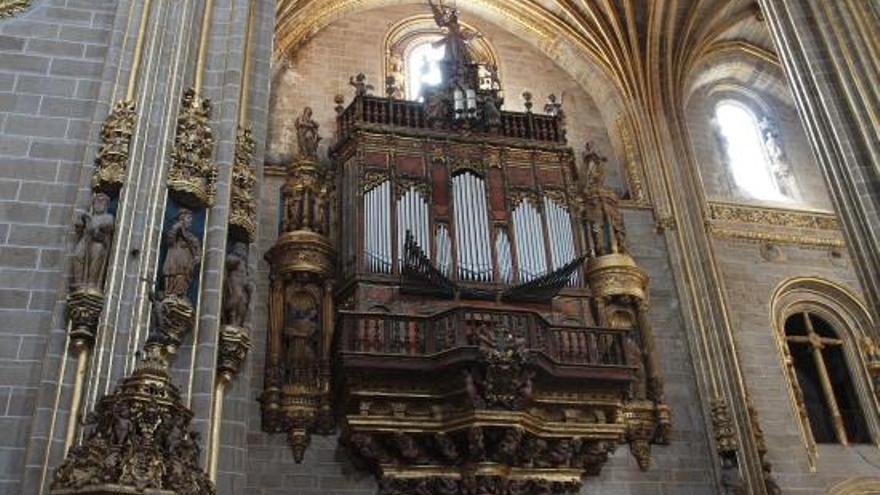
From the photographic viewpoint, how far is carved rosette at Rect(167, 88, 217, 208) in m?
8.45

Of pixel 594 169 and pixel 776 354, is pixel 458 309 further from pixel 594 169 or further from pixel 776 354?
pixel 776 354

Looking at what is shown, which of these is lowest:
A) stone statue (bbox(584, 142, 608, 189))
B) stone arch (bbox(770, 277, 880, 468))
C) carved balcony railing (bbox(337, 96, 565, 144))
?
stone arch (bbox(770, 277, 880, 468))

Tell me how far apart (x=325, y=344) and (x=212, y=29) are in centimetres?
540

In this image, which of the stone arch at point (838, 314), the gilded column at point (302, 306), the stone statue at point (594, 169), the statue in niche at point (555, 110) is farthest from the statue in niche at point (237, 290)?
the stone arch at point (838, 314)

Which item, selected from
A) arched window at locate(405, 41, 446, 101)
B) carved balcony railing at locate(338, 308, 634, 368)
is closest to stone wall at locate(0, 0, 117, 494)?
carved balcony railing at locate(338, 308, 634, 368)

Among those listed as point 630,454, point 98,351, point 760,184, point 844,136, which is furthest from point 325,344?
point 760,184

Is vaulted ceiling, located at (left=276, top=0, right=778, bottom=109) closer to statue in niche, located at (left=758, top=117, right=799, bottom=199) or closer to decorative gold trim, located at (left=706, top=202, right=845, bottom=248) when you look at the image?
statue in niche, located at (left=758, top=117, right=799, bottom=199)

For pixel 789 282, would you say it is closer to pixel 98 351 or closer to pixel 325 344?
pixel 325 344

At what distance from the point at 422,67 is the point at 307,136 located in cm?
414

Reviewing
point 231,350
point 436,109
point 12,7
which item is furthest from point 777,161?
point 12,7

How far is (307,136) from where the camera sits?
15.3 metres

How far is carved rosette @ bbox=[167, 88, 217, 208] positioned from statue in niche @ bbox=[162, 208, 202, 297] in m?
0.19

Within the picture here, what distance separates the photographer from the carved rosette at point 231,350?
8055 millimetres

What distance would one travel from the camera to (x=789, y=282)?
55.4 ft
